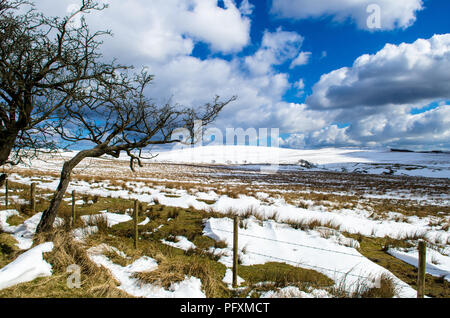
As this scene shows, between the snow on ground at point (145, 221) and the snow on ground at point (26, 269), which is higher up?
the snow on ground at point (26, 269)

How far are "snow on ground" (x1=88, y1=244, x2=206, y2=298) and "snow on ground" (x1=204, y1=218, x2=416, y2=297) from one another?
154 cm

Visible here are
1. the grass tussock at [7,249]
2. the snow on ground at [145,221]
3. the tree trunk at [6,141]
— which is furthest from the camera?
the snow on ground at [145,221]

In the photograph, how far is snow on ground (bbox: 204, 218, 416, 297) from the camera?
5.32 meters

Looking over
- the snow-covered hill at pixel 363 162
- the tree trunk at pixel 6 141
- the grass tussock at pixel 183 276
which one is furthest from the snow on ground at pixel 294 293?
the snow-covered hill at pixel 363 162

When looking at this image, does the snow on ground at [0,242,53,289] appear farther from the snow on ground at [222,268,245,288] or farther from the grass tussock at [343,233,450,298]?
the grass tussock at [343,233,450,298]

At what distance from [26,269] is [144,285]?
222 cm

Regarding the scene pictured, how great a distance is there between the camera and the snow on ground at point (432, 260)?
19.4 feet

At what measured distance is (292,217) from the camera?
10906mm

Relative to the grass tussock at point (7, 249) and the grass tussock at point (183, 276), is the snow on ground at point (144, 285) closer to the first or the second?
the grass tussock at point (183, 276)

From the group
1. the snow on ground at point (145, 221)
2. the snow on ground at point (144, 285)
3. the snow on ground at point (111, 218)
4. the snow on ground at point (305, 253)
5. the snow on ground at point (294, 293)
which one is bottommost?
the snow on ground at point (305, 253)

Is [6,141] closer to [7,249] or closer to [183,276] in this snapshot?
[7,249]

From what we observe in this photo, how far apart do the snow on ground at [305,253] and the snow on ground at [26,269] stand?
3833mm

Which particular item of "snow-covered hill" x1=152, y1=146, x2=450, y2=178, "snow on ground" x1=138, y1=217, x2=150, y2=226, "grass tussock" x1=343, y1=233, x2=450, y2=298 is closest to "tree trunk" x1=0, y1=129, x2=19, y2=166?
"snow on ground" x1=138, y1=217, x2=150, y2=226
